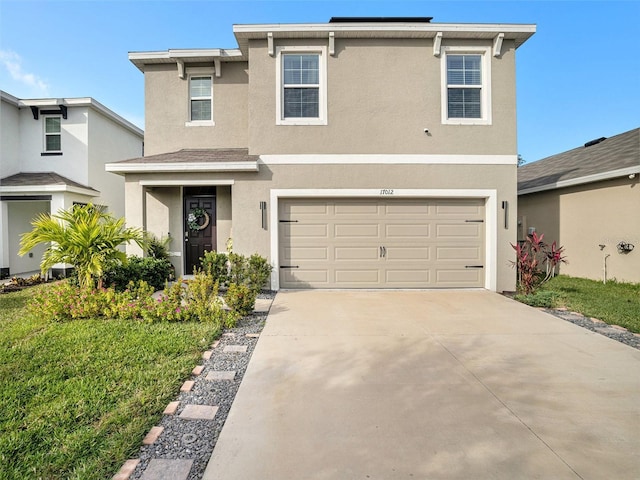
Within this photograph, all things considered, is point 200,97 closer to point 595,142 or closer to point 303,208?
point 303,208

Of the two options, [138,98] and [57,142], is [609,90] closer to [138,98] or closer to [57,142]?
[138,98]

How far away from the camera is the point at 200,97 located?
8.80m

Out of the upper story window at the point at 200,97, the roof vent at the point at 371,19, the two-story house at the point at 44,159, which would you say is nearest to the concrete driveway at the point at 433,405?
the upper story window at the point at 200,97

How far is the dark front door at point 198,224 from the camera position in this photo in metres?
8.46

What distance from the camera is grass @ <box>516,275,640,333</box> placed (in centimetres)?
538

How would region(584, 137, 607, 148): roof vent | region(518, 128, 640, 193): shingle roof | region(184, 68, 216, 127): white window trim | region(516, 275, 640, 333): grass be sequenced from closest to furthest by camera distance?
1. region(516, 275, 640, 333): grass
2. region(518, 128, 640, 193): shingle roof
3. region(184, 68, 216, 127): white window trim
4. region(584, 137, 607, 148): roof vent

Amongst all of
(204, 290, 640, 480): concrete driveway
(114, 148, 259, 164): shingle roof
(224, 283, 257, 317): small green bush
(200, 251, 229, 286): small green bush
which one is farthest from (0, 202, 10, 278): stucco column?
(204, 290, 640, 480): concrete driveway

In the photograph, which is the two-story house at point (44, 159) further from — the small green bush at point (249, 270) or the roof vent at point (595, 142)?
the roof vent at point (595, 142)

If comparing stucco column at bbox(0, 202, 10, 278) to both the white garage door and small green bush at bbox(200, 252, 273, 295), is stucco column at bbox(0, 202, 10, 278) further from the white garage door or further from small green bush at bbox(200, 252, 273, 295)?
the white garage door

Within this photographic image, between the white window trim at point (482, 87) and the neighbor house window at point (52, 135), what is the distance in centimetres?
1217

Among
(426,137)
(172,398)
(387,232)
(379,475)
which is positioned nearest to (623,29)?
(426,137)

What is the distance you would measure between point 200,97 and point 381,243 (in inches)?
253

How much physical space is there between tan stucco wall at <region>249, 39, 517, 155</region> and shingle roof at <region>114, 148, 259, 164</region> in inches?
23.3

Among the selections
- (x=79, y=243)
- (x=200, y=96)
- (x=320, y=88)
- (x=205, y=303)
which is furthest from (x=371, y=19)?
(x=79, y=243)
